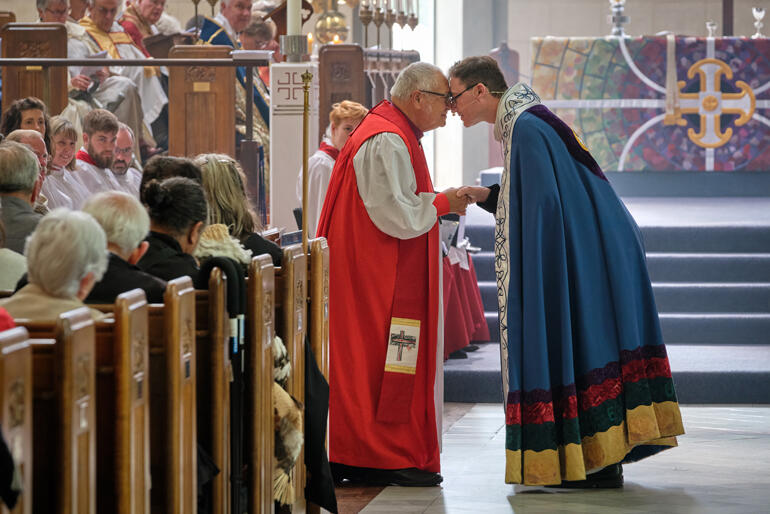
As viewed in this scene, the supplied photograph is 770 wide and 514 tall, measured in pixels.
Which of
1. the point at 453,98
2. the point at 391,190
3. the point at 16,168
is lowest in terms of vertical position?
the point at 391,190

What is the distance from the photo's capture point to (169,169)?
11.2ft

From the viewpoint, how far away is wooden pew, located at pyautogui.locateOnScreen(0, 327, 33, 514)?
6.12 feet

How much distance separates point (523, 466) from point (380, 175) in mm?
1186

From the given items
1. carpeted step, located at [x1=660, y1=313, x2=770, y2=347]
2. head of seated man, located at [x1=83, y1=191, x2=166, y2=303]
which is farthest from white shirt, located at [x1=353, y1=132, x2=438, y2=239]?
carpeted step, located at [x1=660, y1=313, x2=770, y2=347]

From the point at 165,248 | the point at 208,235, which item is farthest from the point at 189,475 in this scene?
the point at 208,235

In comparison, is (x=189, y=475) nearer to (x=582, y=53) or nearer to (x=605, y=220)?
(x=605, y=220)

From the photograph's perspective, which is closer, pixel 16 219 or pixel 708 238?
pixel 16 219

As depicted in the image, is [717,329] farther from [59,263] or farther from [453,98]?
[59,263]

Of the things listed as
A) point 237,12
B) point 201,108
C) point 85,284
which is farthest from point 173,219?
point 237,12

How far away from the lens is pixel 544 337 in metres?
4.16

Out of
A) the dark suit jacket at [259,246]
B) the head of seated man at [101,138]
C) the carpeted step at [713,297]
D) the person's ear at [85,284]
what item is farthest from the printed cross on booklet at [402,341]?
the carpeted step at [713,297]

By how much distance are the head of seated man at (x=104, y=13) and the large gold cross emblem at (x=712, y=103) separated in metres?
4.84

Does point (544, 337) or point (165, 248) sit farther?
point (544, 337)

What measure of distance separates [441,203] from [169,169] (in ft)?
4.35
